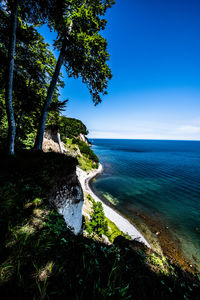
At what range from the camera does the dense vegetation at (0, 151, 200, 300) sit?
165cm

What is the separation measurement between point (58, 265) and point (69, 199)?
399 cm

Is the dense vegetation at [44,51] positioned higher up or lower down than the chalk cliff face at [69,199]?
higher up

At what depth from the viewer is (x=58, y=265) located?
1999 millimetres

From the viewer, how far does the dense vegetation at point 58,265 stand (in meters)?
1.65

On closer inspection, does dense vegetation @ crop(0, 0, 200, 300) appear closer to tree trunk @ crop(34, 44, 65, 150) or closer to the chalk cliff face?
tree trunk @ crop(34, 44, 65, 150)

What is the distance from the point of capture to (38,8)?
5613 mm

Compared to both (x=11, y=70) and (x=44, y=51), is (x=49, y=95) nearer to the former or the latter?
(x=11, y=70)

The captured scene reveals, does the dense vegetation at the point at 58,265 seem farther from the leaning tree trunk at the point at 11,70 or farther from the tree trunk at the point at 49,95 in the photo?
the tree trunk at the point at 49,95

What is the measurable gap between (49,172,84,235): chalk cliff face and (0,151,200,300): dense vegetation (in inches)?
48.4

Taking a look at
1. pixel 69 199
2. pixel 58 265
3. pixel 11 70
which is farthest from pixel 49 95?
pixel 58 265

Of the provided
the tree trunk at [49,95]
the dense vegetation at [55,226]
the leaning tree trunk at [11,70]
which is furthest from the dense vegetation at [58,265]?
the tree trunk at [49,95]

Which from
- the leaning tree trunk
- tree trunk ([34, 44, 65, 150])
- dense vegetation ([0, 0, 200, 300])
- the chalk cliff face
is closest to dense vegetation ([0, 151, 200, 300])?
dense vegetation ([0, 0, 200, 300])

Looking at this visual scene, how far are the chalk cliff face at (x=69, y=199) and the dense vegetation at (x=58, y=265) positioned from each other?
1.23 m

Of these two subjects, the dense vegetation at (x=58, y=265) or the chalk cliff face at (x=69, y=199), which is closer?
the dense vegetation at (x=58, y=265)
